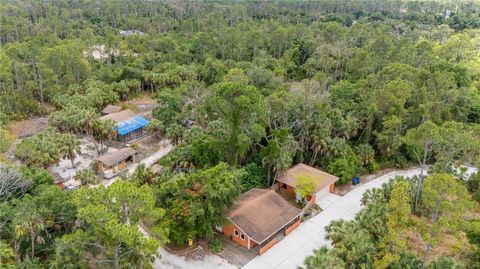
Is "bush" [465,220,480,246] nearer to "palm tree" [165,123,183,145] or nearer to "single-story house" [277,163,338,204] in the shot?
"single-story house" [277,163,338,204]

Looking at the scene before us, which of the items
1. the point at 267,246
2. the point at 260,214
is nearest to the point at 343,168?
the point at 260,214

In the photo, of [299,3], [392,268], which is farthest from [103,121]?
[299,3]

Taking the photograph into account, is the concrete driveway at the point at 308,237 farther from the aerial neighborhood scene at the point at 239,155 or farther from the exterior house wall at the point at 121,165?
the exterior house wall at the point at 121,165

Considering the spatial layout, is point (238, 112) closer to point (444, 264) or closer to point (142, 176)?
point (142, 176)

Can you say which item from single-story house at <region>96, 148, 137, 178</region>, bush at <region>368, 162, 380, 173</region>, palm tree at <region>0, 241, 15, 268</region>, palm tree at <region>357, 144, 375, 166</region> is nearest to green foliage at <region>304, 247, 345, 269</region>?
palm tree at <region>0, 241, 15, 268</region>

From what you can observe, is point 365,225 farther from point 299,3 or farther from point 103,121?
point 299,3
